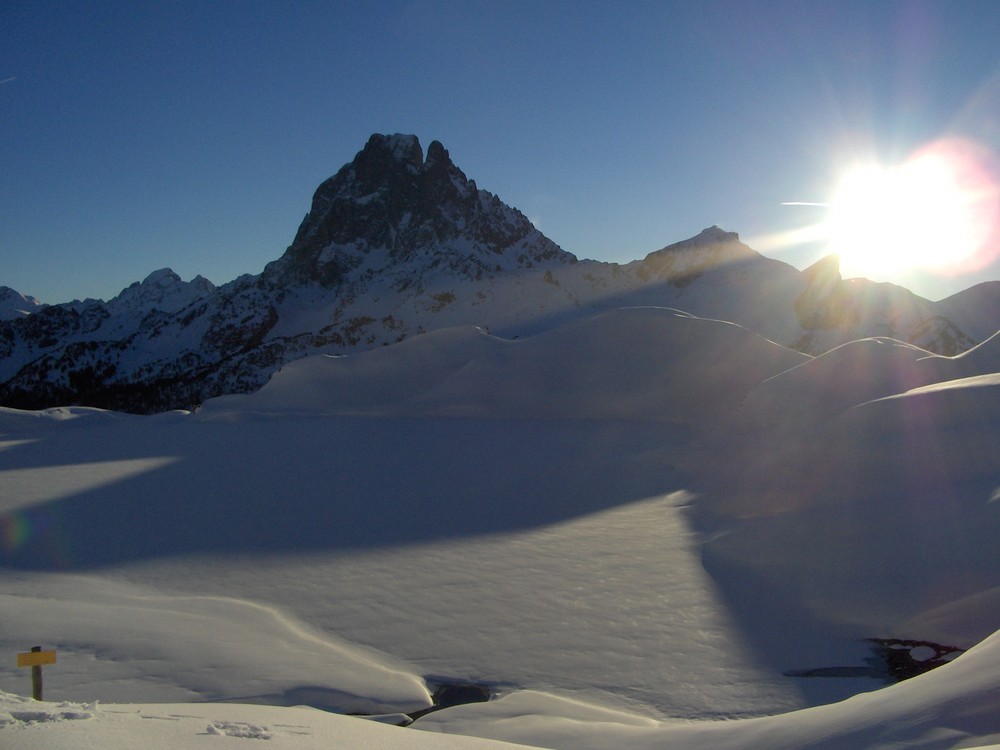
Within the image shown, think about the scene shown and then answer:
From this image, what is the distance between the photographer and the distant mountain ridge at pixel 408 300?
106 meters

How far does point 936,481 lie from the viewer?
9641 mm

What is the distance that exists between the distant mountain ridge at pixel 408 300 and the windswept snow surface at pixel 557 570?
8294 centimetres

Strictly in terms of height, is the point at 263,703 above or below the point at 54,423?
below

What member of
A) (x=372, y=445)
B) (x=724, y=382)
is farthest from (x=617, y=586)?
(x=724, y=382)

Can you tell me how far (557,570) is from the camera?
9.34 metres

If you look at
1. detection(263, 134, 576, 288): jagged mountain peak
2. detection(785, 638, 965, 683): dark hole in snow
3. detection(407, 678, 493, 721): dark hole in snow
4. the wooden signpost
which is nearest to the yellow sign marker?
the wooden signpost

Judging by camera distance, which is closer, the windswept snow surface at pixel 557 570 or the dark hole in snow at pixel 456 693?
the windswept snow surface at pixel 557 570

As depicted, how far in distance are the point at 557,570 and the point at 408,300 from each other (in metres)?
128

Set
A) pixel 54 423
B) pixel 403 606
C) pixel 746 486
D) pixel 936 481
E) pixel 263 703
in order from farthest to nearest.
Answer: pixel 54 423, pixel 746 486, pixel 936 481, pixel 403 606, pixel 263 703

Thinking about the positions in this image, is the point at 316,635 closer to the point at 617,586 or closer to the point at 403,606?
the point at 403,606

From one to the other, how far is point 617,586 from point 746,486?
5.10 m

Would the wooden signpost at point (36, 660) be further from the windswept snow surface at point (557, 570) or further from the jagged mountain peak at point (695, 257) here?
the jagged mountain peak at point (695, 257)

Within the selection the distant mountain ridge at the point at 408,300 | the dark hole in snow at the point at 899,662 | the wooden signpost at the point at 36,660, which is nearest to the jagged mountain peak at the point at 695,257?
the distant mountain ridge at the point at 408,300

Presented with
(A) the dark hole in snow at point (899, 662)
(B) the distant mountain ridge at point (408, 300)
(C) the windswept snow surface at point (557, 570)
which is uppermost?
(B) the distant mountain ridge at point (408, 300)
